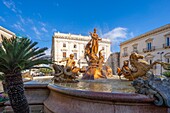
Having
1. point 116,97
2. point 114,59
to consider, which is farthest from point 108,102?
point 114,59

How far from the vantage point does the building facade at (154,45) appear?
22969 millimetres

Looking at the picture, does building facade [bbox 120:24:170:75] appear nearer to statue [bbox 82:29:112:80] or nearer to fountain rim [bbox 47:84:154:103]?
statue [bbox 82:29:112:80]

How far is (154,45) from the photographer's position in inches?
1009

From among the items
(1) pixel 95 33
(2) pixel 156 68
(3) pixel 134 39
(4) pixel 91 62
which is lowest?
(2) pixel 156 68

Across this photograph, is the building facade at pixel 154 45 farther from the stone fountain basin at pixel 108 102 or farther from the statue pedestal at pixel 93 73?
the stone fountain basin at pixel 108 102

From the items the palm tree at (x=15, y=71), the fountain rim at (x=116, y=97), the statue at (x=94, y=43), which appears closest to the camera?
the fountain rim at (x=116, y=97)

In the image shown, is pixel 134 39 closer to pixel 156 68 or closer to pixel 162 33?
pixel 162 33

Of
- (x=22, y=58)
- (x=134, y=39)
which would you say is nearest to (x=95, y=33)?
(x=22, y=58)

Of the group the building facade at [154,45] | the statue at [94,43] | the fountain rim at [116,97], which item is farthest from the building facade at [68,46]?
the fountain rim at [116,97]

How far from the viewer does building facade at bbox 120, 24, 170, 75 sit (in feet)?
75.4

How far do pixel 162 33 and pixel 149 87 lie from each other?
26.0 meters

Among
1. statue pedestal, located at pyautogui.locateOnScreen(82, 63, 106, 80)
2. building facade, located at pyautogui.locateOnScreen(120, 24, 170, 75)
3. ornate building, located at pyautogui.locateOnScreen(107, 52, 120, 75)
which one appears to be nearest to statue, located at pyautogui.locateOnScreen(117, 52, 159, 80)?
statue pedestal, located at pyautogui.locateOnScreen(82, 63, 106, 80)

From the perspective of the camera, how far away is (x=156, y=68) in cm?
2341

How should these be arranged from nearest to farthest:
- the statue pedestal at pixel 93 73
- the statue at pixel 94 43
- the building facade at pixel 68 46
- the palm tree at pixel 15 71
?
1. the palm tree at pixel 15 71
2. the statue pedestal at pixel 93 73
3. the statue at pixel 94 43
4. the building facade at pixel 68 46
